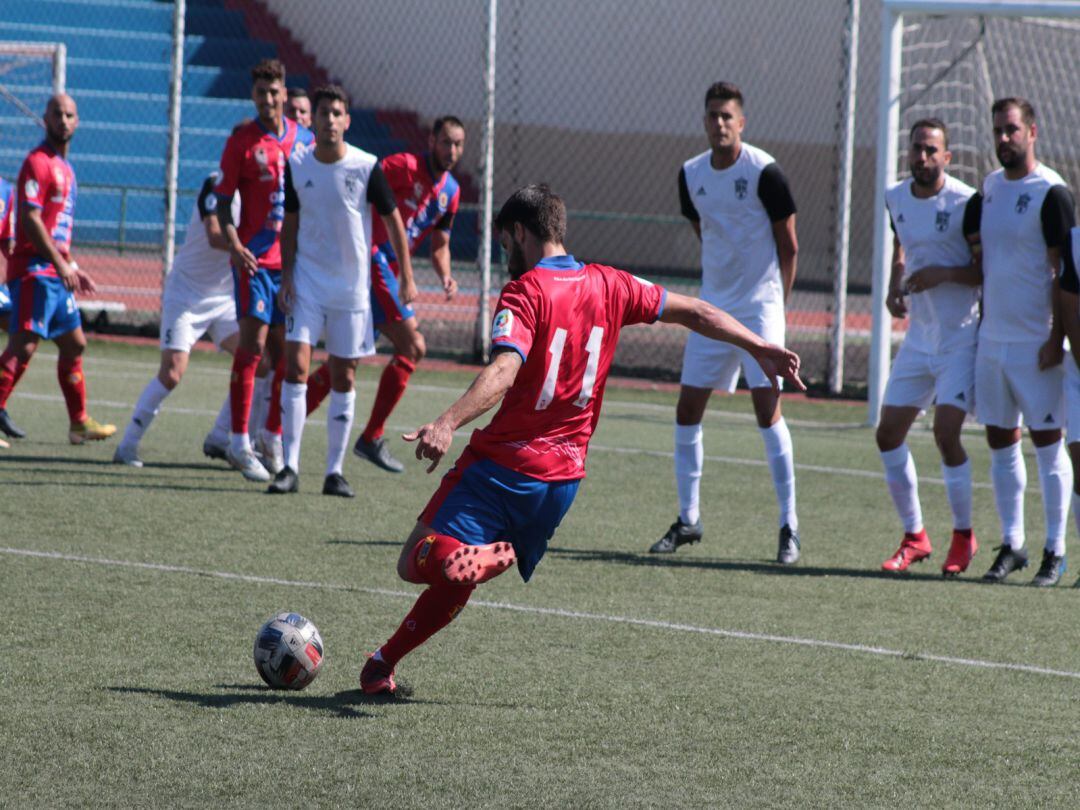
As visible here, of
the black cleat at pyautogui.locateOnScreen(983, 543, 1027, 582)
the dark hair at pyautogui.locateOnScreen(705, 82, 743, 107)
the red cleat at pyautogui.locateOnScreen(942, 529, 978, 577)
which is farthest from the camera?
the dark hair at pyautogui.locateOnScreen(705, 82, 743, 107)

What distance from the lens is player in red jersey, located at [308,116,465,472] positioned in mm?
9781

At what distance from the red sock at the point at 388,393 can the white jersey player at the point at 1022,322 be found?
3786mm

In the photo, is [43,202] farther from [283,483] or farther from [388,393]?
[283,483]

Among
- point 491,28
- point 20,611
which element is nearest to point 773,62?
point 491,28

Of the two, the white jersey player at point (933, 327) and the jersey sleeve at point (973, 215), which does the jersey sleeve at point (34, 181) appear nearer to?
the white jersey player at point (933, 327)

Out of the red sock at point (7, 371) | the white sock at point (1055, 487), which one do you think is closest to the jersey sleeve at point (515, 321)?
the white sock at point (1055, 487)

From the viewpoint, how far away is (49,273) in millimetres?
10391

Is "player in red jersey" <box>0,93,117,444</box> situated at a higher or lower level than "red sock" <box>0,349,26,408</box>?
higher

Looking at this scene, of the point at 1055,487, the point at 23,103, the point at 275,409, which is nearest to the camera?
the point at 1055,487

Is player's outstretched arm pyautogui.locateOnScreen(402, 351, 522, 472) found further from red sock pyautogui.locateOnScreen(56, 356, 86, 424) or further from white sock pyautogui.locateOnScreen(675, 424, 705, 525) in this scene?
red sock pyautogui.locateOnScreen(56, 356, 86, 424)

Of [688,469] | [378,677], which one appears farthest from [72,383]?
[378,677]

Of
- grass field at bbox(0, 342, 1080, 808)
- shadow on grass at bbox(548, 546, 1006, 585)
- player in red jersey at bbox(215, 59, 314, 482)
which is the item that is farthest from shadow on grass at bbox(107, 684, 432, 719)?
player in red jersey at bbox(215, 59, 314, 482)

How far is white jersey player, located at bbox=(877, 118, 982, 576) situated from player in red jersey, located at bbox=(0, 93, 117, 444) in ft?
16.8

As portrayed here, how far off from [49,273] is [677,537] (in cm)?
465
